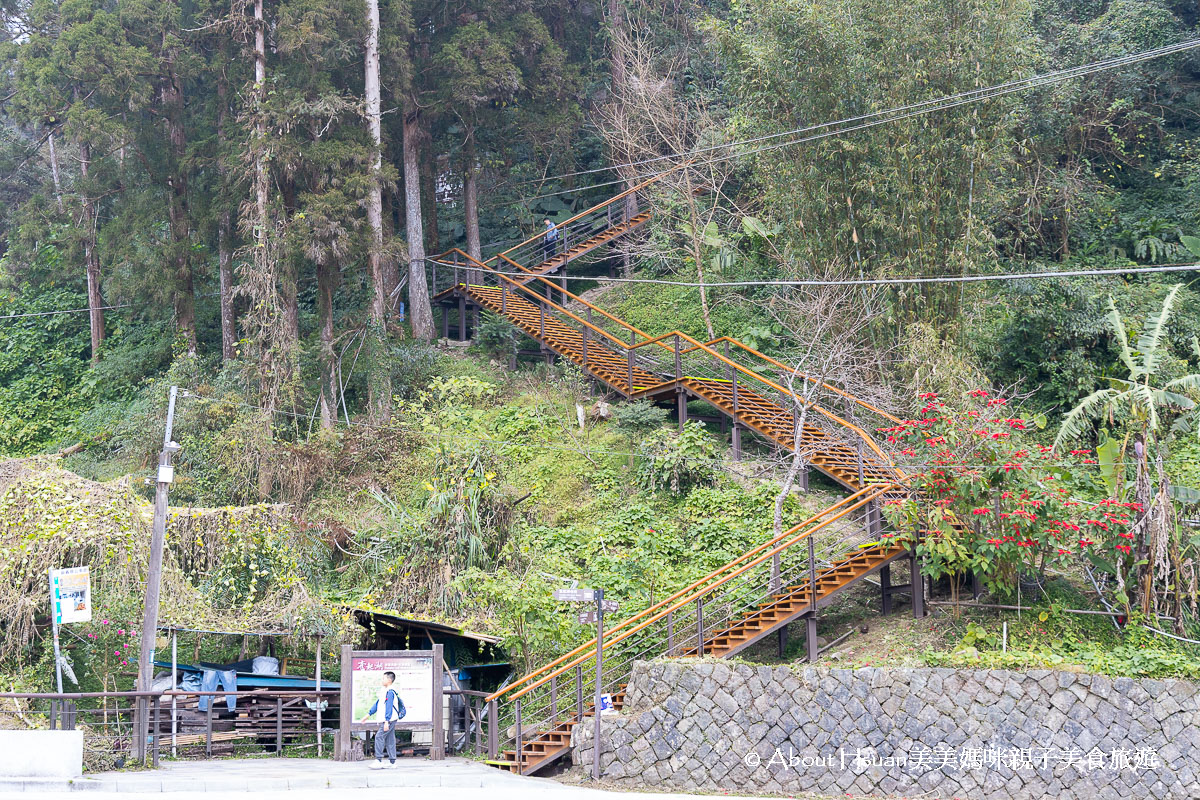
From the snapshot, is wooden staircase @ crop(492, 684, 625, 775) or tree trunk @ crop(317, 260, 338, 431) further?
tree trunk @ crop(317, 260, 338, 431)

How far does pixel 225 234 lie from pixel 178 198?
1.67m

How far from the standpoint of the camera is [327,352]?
23.1 m

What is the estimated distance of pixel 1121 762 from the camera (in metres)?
12.6

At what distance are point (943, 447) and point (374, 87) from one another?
51.4ft

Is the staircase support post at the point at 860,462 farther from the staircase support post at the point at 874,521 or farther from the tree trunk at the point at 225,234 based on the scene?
the tree trunk at the point at 225,234

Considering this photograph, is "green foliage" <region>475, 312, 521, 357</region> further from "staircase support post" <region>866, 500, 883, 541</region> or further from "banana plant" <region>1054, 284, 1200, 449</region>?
"banana plant" <region>1054, 284, 1200, 449</region>

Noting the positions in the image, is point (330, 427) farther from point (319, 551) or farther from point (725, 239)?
point (725, 239)

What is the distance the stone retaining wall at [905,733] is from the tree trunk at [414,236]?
1476cm

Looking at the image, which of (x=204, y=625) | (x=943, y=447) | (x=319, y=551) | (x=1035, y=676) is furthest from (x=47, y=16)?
(x=1035, y=676)

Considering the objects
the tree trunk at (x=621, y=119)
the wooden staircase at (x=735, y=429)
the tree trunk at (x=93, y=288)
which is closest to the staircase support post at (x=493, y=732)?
the wooden staircase at (x=735, y=429)

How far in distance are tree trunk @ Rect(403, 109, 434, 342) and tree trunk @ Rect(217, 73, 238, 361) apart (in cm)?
410

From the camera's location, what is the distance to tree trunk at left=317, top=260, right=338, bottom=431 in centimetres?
2308

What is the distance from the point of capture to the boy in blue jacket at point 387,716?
14055 mm

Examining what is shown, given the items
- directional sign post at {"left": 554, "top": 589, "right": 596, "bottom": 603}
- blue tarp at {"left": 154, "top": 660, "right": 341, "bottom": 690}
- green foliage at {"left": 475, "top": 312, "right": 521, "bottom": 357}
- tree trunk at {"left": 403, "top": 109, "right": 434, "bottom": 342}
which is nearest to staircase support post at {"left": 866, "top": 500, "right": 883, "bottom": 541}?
directional sign post at {"left": 554, "top": 589, "right": 596, "bottom": 603}
